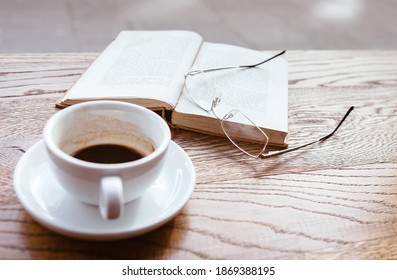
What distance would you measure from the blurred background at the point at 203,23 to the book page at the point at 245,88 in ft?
4.03

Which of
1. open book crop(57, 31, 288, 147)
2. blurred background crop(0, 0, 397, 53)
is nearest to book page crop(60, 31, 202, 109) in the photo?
open book crop(57, 31, 288, 147)

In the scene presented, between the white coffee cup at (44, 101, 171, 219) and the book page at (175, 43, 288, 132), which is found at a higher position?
the white coffee cup at (44, 101, 171, 219)

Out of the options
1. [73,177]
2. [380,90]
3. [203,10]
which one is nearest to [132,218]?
[73,177]

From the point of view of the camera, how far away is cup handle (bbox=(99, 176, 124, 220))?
413mm

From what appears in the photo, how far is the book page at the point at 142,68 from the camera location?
0.70 meters

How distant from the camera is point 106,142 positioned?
0.56 m

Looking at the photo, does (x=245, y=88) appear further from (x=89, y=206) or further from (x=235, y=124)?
(x=89, y=206)

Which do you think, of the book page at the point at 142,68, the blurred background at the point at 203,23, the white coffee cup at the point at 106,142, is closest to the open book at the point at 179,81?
the book page at the point at 142,68

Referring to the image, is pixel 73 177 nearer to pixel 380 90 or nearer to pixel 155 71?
pixel 155 71

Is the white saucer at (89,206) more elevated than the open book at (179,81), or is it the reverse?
the white saucer at (89,206)

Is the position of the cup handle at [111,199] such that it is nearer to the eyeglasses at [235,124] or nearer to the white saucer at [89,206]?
the white saucer at [89,206]

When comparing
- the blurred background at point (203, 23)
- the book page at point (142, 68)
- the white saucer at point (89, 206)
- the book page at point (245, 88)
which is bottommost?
the blurred background at point (203, 23)

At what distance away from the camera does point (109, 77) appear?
0.75 m

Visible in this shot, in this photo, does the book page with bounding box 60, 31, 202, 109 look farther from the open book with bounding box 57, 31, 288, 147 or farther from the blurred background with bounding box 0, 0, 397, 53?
the blurred background with bounding box 0, 0, 397, 53
